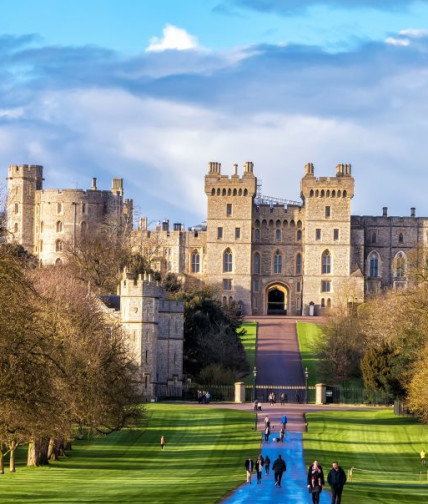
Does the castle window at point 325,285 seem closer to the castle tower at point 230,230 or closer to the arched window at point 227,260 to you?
the castle tower at point 230,230

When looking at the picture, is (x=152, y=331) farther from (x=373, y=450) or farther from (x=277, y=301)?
(x=277, y=301)

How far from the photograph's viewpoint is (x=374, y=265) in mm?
123875

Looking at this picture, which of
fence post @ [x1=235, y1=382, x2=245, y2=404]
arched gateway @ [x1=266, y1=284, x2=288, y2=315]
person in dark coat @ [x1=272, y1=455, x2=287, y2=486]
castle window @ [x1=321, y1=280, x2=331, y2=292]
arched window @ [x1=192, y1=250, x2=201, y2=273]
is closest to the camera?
person in dark coat @ [x1=272, y1=455, x2=287, y2=486]

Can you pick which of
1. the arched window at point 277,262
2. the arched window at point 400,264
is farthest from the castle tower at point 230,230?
the arched window at point 400,264

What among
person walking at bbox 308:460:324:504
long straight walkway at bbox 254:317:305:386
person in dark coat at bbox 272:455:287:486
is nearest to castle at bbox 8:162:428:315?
long straight walkway at bbox 254:317:305:386

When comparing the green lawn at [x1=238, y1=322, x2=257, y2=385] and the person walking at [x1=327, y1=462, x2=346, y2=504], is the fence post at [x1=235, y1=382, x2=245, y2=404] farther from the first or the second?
the person walking at [x1=327, y1=462, x2=346, y2=504]

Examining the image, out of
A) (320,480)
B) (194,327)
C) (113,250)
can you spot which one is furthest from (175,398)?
(320,480)

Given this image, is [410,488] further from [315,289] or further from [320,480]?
[315,289]

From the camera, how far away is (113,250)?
10994 centimetres

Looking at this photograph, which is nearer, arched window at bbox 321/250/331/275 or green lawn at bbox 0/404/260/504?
green lawn at bbox 0/404/260/504

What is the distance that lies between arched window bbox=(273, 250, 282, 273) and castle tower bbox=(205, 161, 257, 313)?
2.56m

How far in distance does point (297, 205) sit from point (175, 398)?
48.3 metres

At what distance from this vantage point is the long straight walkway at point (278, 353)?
85.9 meters

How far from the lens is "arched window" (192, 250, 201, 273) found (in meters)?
124
